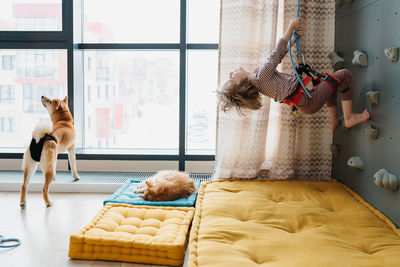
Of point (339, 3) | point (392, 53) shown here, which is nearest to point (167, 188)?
point (392, 53)

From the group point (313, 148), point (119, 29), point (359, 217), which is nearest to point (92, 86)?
point (119, 29)

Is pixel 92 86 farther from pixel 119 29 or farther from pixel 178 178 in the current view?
pixel 178 178

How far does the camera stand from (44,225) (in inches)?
96.7

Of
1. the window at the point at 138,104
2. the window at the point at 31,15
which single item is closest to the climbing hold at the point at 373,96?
the window at the point at 138,104

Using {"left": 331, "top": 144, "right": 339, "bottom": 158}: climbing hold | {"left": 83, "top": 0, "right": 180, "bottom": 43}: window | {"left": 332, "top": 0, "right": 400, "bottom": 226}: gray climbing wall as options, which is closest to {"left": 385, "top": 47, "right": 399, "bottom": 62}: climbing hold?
{"left": 332, "top": 0, "right": 400, "bottom": 226}: gray climbing wall

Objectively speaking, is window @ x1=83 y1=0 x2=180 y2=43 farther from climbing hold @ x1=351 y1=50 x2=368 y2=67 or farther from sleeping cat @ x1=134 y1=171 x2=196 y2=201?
climbing hold @ x1=351 y1=50 x2=368 y2=67

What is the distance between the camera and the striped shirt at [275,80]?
2.20 meters

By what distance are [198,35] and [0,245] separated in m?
2.50

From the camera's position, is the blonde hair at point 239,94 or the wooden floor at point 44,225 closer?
the wooden floor at point 44,225

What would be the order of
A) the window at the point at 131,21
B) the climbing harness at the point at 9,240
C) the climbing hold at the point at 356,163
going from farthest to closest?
the window at the point at 131,21 → the climbing hold at the point at 356,163 → the climbing harness at the point at 9,240

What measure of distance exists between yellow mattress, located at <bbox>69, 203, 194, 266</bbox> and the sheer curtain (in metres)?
0.89

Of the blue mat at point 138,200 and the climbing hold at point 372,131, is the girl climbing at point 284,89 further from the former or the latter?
the blue mat at point 138,200

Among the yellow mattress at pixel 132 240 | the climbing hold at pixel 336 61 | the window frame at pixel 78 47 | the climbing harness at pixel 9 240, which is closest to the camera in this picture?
the yellow mattress at pixel 132 240

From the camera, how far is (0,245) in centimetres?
211
